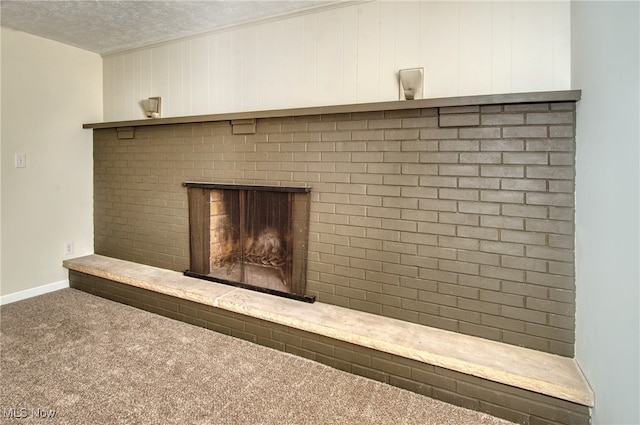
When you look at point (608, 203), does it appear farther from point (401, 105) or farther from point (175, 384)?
point (175, 384)

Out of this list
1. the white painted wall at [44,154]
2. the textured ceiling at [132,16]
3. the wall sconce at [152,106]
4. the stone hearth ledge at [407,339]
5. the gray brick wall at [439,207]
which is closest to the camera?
the stone hearth ledge at [407,339]

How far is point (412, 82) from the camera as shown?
199 centimetres

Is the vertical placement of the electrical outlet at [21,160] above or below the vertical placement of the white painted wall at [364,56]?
below

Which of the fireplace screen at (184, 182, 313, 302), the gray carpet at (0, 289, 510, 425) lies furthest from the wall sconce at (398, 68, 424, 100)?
the gray carpet at (0, 289, 510, 425)

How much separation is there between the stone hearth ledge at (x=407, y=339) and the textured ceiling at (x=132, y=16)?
210cm

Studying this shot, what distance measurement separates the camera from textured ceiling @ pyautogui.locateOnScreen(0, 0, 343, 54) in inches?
91.8

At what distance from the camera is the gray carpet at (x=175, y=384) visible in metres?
1.63

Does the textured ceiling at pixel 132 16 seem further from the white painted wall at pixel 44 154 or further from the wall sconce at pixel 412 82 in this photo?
the wall sconce at pixel 412 82

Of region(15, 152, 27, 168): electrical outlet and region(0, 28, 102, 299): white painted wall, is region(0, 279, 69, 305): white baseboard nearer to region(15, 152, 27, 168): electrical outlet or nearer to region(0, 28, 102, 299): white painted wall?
region(0, 28, 102, 299): white painted wall

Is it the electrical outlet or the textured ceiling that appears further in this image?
the electrical outlet

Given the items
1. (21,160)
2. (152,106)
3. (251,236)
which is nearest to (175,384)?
(251,236)

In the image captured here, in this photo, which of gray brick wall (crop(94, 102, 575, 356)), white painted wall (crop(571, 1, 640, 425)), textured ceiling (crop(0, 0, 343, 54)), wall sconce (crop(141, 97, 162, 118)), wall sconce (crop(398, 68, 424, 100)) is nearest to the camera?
white painted wall (crop(571, 1, 640, 425))

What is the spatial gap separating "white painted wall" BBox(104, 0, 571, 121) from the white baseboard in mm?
2078

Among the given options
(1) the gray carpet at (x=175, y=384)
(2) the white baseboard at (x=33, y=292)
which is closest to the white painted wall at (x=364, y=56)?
(1) the gray carpet at (x=175, y=384)
